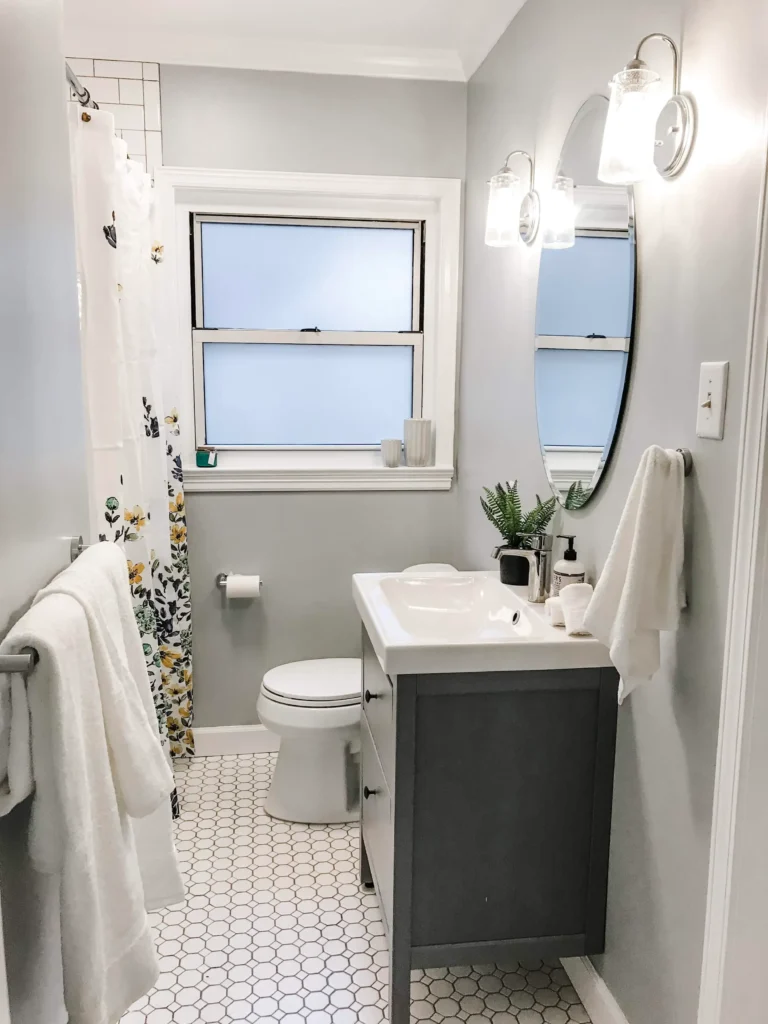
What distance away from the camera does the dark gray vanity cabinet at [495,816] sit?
163 centimetres

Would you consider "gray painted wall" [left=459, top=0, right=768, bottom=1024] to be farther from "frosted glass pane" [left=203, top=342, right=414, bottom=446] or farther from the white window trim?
"frosted glass pane" [left=203, top=342, right=414, bottom=446]

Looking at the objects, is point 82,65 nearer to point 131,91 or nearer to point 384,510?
point 131,91

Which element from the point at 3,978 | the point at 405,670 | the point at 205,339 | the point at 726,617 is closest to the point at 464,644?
the point at 405,670

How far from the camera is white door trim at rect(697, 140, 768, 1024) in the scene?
1187mm

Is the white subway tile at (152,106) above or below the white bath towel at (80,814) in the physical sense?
above

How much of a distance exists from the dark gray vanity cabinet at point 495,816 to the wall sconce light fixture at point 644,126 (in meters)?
0.95

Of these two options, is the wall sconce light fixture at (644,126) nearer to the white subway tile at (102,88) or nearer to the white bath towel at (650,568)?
the white bath towel at (650,568)

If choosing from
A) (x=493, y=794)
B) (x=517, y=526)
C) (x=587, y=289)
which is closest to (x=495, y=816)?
(x=493, y=794)

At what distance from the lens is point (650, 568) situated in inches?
53.9

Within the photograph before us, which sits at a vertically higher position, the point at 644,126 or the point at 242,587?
the point at 644,126

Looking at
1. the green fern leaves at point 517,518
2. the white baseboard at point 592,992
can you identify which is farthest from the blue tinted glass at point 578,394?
the white baseboard at point 592,992

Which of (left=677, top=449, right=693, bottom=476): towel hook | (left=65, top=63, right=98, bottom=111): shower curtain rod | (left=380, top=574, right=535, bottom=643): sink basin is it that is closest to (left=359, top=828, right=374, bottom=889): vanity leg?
(left=380, top=574, right=535, bottom=643): sink basin

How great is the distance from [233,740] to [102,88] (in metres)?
2.30

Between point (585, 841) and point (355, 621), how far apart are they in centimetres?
151
